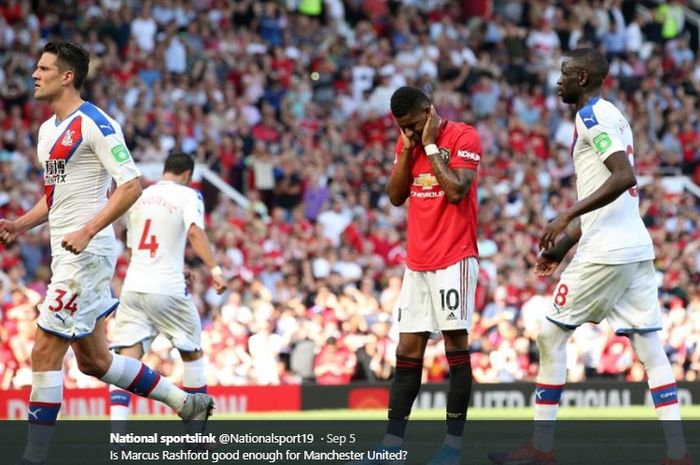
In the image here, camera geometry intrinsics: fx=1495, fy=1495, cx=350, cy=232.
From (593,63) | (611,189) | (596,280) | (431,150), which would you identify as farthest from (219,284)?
(611,189)

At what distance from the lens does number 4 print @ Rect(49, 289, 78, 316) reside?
9.52 meters

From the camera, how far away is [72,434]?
12.8 metres

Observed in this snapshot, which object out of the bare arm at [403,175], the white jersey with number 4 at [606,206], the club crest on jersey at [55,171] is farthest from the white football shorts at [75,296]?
the white jersey with number 4 at [606,206]

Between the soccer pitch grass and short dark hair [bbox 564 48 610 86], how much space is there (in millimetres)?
7451

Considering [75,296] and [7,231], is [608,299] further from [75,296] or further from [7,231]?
[7,231]

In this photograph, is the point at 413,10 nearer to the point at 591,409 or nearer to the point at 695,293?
the point at 695,293

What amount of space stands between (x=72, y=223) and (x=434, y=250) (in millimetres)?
2396

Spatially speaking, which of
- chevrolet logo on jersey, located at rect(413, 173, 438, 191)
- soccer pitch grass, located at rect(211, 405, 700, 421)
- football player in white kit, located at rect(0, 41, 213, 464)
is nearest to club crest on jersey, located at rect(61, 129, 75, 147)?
football player in white kit, located at rect(0, 41, 213, 464)

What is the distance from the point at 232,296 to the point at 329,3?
10246 millimetres

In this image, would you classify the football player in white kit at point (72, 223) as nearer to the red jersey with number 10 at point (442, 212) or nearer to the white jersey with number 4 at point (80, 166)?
the white jersey with number 4 at point (80, 166)

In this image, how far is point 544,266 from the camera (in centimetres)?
1042

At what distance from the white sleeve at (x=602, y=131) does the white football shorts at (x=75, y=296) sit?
329 centimetres

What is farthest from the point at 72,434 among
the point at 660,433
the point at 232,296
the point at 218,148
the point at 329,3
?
the point at 329,3

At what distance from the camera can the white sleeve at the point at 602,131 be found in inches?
382
